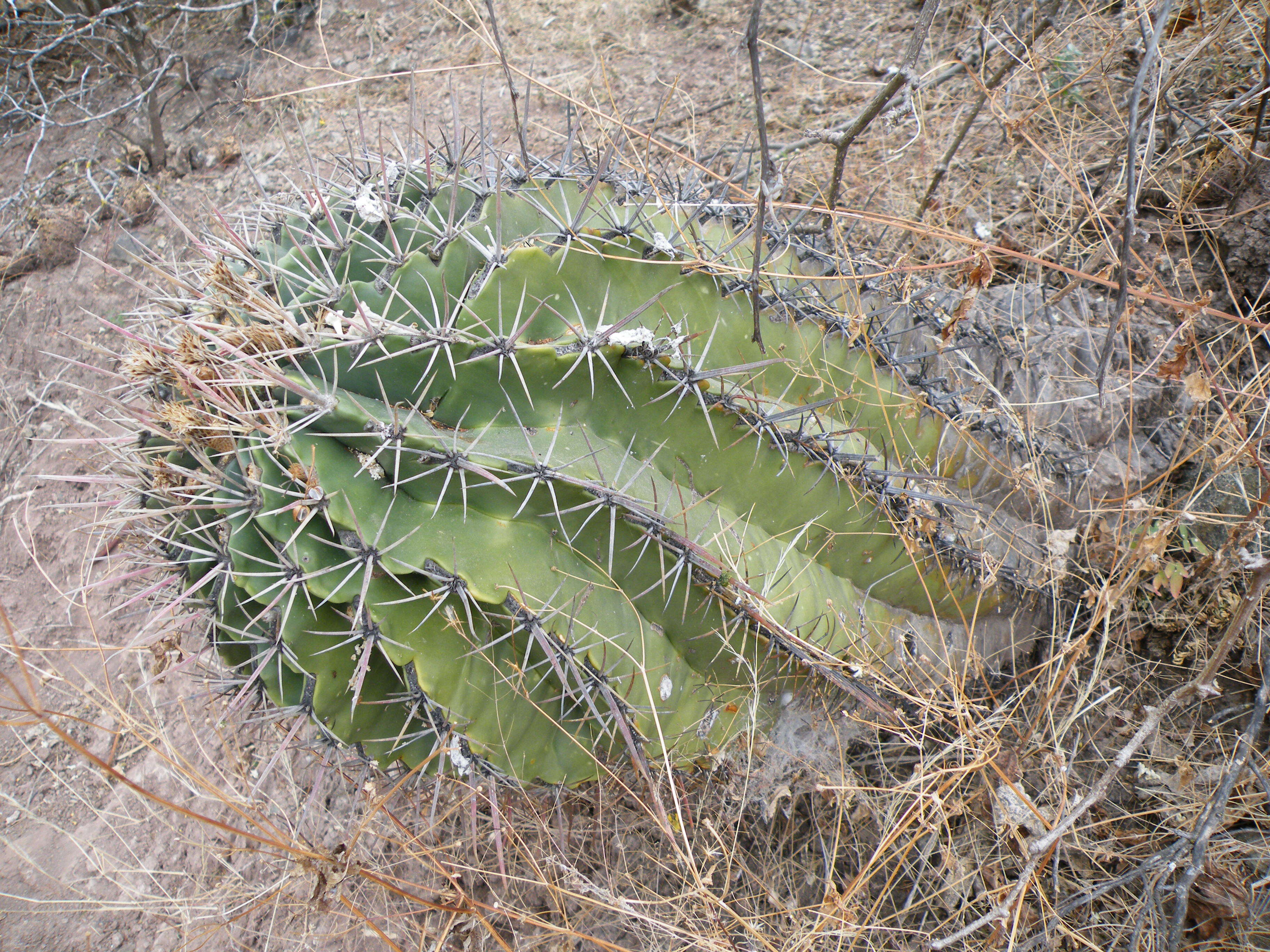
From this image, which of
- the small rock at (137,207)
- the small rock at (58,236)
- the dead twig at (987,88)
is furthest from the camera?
the small rock at (137,207)

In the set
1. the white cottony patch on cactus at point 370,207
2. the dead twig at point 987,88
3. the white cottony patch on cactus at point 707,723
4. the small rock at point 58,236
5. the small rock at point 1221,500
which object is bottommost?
the small rock at point 58,236

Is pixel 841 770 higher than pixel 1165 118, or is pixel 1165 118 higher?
pixel 1165 118

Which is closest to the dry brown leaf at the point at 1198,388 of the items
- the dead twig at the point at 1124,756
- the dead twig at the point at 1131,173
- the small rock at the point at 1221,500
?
the small rock at the point at 1221,500

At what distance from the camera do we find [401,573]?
1.51m

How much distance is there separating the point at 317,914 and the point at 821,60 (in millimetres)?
4223

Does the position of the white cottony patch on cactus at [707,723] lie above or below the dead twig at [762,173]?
below

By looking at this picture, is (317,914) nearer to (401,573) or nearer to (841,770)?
(401,573)

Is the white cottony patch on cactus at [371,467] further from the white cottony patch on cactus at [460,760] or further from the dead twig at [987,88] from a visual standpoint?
the dead twig at [987,88]

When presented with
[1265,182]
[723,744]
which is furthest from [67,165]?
[1265,182]

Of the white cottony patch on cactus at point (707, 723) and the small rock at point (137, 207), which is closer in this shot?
the white cottony patch on cactus at point (707, 723)

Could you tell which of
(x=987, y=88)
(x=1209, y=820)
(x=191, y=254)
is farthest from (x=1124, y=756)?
(x=191, y=254)

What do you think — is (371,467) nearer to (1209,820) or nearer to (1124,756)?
(1124,756)

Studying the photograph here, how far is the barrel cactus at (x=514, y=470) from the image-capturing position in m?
1.49

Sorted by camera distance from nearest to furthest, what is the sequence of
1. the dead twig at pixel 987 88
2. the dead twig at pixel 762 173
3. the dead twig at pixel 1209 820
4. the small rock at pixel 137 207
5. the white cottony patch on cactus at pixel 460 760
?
the dead twig at pixel 762 173
the white cottony patch on cactus at pixel 460 760
the dead twig at pixel 1209 820
the dead twig at pixel 987 88
the small rock at pixel 137 207
